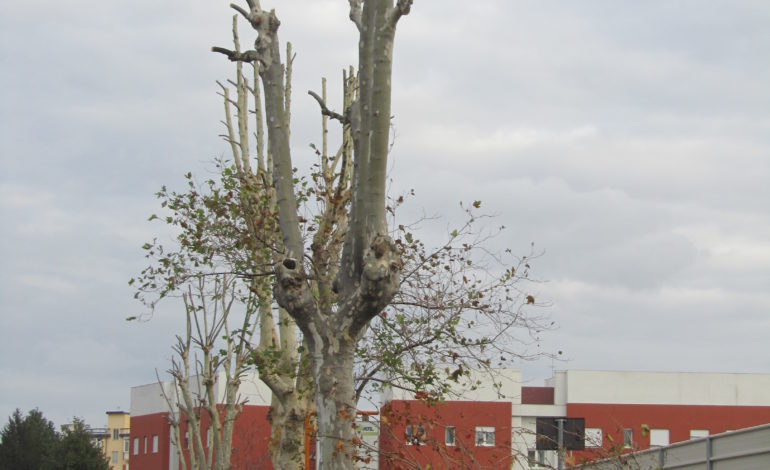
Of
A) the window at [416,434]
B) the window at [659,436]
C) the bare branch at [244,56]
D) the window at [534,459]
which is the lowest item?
the window at [534,459]

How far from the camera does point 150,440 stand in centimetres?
Answer: 6375

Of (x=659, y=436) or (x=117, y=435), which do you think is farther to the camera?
(x=117, y=435)

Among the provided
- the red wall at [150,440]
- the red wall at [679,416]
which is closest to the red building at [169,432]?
the red wall at [150,440]

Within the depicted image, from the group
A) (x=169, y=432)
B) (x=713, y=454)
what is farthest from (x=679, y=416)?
(x=713, y=454)

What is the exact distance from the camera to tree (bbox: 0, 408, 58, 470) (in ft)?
154

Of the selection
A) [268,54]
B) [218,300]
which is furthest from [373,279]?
[218,300]

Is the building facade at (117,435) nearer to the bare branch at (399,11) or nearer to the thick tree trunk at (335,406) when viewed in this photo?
the thick tree trunk at (335,406)

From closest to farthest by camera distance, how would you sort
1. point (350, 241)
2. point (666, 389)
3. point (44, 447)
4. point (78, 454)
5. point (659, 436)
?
point (350, 241) → point (78, 454) → point (44, 447) → point (659, 436) → point (666, 389)

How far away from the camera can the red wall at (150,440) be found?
200ft

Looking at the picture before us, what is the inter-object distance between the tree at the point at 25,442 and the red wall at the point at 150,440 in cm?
1149

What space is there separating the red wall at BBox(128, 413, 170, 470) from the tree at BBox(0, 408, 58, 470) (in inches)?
452

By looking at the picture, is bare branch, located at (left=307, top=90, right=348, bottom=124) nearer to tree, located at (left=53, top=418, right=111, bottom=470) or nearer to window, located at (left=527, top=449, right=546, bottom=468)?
window, located at (left=527, top=449, right=546, bottom=468)

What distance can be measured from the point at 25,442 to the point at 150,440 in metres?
16.7

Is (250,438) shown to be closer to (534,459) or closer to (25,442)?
(25,442)
